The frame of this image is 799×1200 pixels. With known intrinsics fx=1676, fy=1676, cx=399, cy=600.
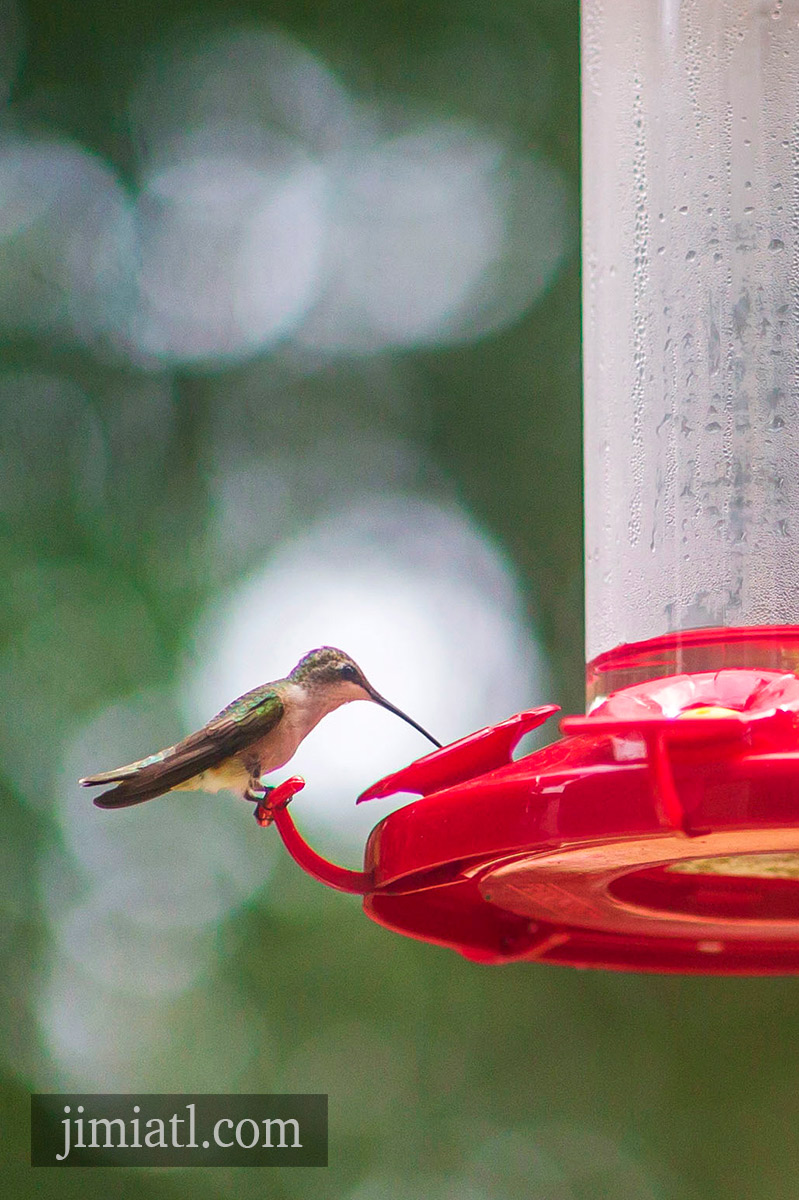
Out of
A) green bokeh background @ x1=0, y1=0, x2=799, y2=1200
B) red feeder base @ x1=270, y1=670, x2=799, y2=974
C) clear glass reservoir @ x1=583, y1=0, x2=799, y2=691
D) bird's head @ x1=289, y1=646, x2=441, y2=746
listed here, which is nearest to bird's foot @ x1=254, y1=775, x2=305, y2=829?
red feeder base @ x1=270, y1=670, x2=799, y2=974

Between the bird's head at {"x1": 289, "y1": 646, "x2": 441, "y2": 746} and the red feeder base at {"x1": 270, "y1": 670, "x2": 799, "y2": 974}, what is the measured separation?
437 millimetres

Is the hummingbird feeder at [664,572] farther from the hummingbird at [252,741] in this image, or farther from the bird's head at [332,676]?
the bird's head at [332,676]

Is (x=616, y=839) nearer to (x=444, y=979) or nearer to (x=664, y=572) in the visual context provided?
(x=664, y=572)

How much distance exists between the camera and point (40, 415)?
6.25m

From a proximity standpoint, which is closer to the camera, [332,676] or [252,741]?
[252,741]

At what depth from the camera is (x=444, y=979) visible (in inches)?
212

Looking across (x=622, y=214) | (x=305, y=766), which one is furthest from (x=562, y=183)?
(x=622, y=214)

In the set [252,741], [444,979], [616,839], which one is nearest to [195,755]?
[252,741]

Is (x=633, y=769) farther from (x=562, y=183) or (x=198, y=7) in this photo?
(x=198, y=7)

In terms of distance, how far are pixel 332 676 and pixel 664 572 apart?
0.59 metres

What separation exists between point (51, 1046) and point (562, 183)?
11.5ft

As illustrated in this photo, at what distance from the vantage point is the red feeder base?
1.54 m

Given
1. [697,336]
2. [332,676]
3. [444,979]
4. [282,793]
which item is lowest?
[444,979]

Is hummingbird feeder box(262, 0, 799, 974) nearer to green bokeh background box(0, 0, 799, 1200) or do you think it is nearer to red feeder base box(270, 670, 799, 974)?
red feeder base box(270, 670, 799, 974)
